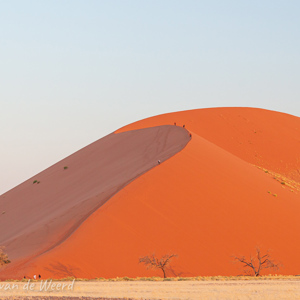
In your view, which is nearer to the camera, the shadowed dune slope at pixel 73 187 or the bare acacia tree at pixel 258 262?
the bare acacia tree at pixel 258 262

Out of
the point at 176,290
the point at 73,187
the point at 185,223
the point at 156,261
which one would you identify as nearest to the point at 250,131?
the point at 73,187

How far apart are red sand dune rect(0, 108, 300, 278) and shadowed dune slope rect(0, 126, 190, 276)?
38 cm

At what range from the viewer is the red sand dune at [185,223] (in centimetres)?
2780

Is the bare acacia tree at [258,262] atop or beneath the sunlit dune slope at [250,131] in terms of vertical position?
atop

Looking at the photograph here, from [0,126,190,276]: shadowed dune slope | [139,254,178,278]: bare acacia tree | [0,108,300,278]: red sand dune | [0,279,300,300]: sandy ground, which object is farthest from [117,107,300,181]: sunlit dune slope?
[0,279,300,300]: sandy ground

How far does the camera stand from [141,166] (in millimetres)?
39438

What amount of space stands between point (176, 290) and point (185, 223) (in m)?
10.3

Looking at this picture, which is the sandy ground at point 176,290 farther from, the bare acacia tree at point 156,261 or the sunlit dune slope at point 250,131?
the sunlit dune slope at point 250,131

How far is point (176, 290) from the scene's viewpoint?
2084 centimetres

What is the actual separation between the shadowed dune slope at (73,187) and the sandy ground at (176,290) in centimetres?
723

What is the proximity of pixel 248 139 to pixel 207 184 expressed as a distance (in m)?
23.1

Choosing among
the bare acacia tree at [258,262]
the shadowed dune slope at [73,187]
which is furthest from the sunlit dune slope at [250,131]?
the bare acacia tree at [258,262]

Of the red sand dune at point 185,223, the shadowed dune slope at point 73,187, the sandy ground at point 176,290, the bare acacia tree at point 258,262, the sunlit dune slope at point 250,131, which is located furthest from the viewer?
the sunlit dune slope at point 250,131

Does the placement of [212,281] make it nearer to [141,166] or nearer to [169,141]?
[141,166]
